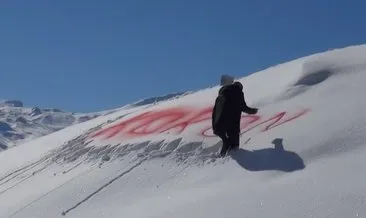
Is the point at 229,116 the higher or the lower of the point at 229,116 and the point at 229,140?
the higher

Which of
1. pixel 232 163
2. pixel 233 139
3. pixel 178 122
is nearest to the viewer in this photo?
pixel 232 163

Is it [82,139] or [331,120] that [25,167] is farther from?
[331,120]

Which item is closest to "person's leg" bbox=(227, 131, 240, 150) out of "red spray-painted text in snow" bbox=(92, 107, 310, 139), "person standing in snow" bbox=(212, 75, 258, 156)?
"person standing in snow" bbox=(212, 75, 258, 156)

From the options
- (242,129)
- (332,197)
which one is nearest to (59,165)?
(242,129)

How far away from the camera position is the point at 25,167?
1429 cm

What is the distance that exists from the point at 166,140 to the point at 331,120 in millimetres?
2820

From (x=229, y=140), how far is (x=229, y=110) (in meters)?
0.45

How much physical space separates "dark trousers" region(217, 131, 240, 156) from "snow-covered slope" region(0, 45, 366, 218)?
16 centimetres

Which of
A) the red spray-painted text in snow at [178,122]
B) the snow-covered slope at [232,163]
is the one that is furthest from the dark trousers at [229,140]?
the red spray-painted text in snow at [178,122]

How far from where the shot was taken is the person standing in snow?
9875 mm

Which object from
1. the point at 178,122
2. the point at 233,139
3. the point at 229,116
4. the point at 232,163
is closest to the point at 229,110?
the point at 229,116

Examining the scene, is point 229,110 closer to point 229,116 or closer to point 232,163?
point 229,116

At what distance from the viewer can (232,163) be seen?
30.7ft

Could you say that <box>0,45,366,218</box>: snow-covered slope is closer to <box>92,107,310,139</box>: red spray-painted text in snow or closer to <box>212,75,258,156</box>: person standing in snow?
<box>92,107,310,139</box>: red spray-painted text in snow
